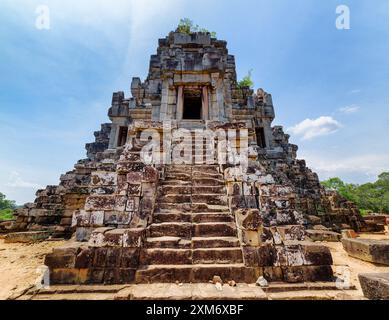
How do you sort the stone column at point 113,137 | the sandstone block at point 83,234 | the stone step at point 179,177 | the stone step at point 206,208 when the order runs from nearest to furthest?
the sandstone block at point 83,234 → the stone step at point 206,208 → the stone step at point 179,177 → the stone column at point 113,137

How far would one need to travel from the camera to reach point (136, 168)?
4.69m

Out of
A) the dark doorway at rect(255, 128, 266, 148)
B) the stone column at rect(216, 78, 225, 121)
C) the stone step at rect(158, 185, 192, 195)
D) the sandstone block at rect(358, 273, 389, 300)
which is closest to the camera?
the sandstone block at rect(358, 273, 389, 300)

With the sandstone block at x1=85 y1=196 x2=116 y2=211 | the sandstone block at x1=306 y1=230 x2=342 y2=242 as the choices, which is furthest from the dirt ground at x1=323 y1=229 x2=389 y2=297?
the sandstone block at x1=85 y1=196 x2=116 y2=211

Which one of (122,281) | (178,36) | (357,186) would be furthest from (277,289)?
(357,186)

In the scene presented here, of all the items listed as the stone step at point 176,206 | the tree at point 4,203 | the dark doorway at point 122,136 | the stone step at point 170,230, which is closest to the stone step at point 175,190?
the stone step at point 176,206

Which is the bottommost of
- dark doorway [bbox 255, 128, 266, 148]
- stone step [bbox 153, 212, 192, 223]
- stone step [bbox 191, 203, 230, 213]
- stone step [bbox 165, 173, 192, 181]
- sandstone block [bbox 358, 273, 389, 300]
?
sandstone block [bbox 358, 273, 389, 300]

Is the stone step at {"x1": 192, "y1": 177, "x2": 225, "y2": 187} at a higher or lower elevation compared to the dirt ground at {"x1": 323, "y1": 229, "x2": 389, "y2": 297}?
higher

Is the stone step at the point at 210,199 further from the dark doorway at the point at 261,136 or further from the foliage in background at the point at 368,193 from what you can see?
the foliage in background at the point at 368,193

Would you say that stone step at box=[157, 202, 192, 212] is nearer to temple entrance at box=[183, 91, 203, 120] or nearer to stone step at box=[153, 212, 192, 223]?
stone step at box=[153, 212, 192, 223]

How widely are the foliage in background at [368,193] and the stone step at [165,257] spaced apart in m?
31.0

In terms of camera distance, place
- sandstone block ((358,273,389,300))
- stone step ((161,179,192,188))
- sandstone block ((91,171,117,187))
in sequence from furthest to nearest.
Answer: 1. stone step ((161,179,192,188))
2. sandstone block ((91,171,117,187))
3. sandstone block ((358,273,389,300))

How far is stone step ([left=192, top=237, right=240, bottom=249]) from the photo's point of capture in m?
3.57

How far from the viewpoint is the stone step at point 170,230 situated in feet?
12.7
